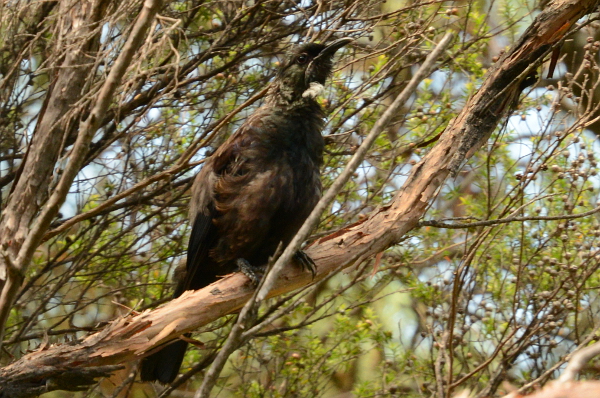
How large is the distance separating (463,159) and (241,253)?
53.7 inches

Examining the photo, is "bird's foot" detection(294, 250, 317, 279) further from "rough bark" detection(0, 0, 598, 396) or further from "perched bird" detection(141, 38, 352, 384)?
"perched bird" detection(141, 38, 352, 384)

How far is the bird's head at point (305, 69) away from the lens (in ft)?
15.0

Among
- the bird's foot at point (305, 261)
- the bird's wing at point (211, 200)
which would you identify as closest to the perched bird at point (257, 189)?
the bird's wing at point (211, 200)

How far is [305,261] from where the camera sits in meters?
3.78

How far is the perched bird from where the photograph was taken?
422 centimetres

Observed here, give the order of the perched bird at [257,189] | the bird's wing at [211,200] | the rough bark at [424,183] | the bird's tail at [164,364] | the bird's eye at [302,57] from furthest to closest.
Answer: the bird's eye at [302,57], the bird's tail at [164,364], the bird's wing at [211,200], the perched bird at [257,189], the rough bark at [424,183]

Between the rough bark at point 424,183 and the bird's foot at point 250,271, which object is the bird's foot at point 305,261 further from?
the bird's foot at point 250,271

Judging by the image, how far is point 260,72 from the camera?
6008 mm

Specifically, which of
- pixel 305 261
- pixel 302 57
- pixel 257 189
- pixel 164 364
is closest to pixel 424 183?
pixel 305 261

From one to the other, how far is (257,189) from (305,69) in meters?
0.90

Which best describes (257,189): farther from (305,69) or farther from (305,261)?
(305,69)

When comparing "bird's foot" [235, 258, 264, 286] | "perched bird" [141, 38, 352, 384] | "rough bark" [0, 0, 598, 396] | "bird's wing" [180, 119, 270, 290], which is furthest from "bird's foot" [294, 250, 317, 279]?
"bird's wing" [180, 119, 270, 290]

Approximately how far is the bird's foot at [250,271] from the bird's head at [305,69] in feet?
3.50

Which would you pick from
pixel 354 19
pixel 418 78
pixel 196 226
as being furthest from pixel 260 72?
pixel 418 78
